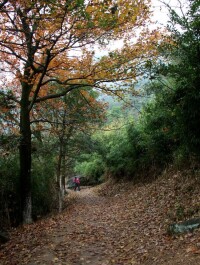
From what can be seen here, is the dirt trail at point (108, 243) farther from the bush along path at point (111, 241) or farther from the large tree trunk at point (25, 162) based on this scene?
the large tree trunk at point (25, 162)

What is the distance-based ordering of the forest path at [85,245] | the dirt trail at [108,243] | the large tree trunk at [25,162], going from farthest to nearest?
1. the large tree trunk at [25,162]
2. the forest path at [85,245]
3. the dirt trail at [108,243]

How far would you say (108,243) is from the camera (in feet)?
26.6

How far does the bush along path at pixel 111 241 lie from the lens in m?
6.26

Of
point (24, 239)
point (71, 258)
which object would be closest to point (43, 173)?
point (24, 239)

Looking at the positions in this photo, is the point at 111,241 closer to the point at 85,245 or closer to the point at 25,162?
the point at 85,245

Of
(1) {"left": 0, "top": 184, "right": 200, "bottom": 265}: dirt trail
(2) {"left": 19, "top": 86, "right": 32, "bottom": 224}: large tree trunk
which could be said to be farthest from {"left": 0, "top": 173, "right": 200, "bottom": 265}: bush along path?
(2) {"left": 19, "top": 86, "right": 32, "bottom": 224}: large tree trunk

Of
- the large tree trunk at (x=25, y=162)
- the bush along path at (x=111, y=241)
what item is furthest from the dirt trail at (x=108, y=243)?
the large tree trunk at (x=25, y=162)

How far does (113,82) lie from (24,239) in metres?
6.35

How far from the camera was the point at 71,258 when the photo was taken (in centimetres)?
707

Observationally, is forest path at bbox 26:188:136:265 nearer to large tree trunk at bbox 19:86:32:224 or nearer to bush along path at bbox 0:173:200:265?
bush along path at bbox 0:173:200:265

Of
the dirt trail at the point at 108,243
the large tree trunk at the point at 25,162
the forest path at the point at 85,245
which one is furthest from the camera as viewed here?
the large tree trunk at the point at 25,162

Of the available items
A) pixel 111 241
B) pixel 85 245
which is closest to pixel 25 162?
pixel 85 245

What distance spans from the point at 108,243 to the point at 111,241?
0.20 meters

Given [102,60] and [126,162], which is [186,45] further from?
[126,162]
